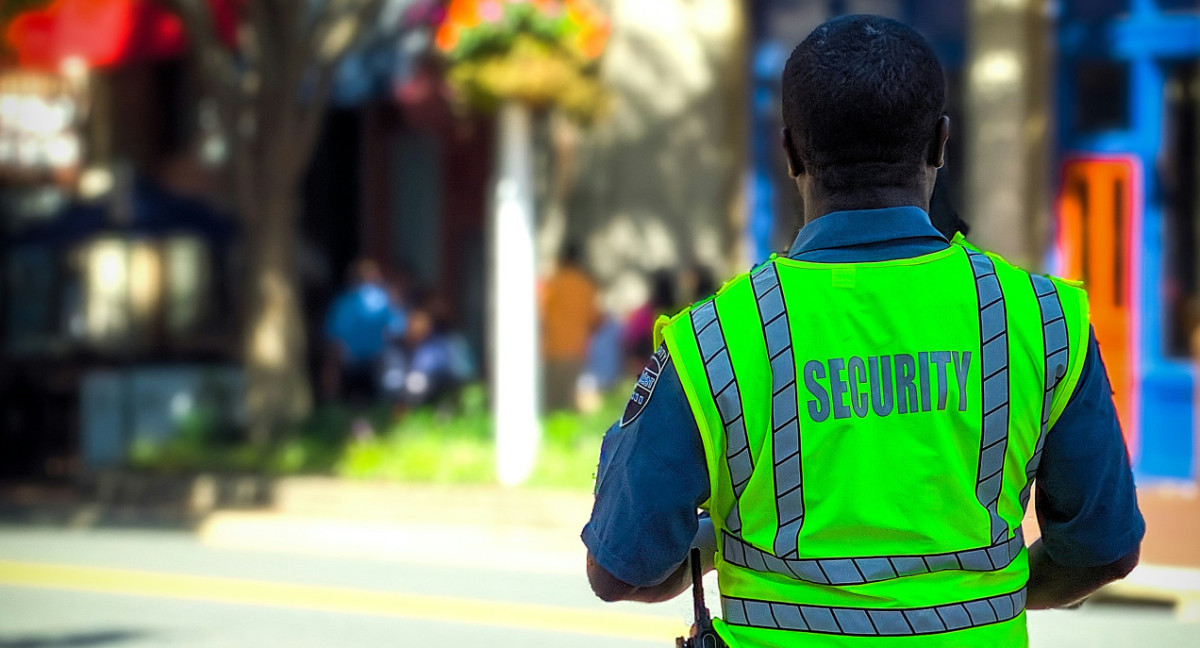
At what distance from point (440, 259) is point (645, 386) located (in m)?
17.7

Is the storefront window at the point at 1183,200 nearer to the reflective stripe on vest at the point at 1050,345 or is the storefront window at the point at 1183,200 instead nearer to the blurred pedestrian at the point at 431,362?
the blurred pedestrian at the point at 431,362

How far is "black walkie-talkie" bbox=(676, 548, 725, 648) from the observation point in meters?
2.06

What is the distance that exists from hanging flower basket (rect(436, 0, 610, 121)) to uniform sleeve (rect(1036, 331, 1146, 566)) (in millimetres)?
Result: 10701

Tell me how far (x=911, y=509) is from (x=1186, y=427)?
12.5 metres

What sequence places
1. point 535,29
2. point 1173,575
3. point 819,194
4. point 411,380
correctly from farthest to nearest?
point 411,380 → point 535,29 → point 1173,575 → point 819,194

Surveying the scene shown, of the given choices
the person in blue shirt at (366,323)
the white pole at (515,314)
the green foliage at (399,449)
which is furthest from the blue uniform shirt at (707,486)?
the person in blue shirt at (366,323)

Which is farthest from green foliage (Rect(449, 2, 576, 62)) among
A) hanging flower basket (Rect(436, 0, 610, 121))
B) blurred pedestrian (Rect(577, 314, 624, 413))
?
blurred pedestrian (Rect(577, 314, 624, 413))

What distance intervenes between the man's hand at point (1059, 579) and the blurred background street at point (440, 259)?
20.3ft

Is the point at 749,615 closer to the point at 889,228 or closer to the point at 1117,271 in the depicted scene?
the point at 889,228

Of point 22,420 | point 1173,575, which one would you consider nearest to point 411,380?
point 22,420

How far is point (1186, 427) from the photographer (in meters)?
13.7

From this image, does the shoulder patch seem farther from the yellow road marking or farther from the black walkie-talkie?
the yellow road marking

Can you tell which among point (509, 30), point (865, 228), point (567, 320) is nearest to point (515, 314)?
point (509, 30)

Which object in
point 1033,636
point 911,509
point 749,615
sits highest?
point 911,509
